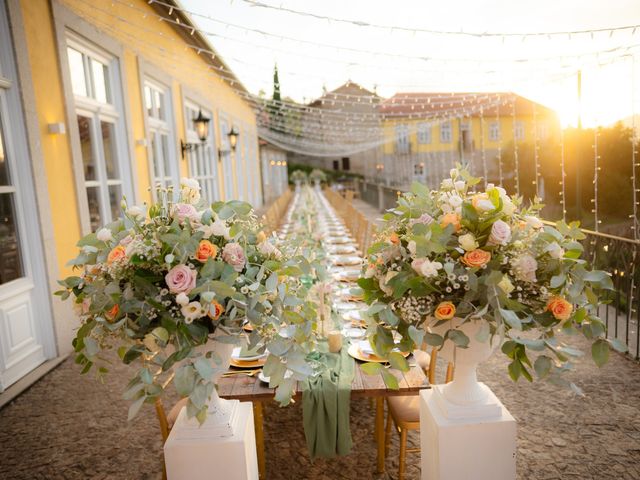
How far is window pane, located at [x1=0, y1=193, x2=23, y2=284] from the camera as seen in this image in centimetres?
377

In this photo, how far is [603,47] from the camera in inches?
202

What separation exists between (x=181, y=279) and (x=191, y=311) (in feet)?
0.34

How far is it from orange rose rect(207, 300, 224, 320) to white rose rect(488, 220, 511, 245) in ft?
2.94

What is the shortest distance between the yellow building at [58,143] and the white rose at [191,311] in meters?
2.91

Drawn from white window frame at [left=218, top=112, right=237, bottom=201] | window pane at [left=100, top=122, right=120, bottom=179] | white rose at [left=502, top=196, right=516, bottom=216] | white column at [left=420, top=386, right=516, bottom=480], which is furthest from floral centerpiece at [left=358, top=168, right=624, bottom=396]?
white window frame at [left=218, top=112, right=237, bottom=201]

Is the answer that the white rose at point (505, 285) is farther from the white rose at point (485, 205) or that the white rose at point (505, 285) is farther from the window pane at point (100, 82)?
the window pane at point (100, 82)

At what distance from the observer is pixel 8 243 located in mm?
3857

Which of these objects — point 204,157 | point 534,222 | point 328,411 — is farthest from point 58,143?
point 204,157

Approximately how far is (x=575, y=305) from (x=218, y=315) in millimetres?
1202

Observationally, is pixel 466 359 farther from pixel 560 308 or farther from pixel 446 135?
pixel 446 135

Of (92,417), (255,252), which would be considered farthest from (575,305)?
(92,417)

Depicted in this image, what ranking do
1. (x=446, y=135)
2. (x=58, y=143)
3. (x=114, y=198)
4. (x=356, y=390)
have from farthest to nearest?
(x=446, y=135) < (x=114, y=198) < (x=58, y=143) < (x=356, y=390)

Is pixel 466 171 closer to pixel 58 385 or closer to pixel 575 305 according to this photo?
pixel 575 305

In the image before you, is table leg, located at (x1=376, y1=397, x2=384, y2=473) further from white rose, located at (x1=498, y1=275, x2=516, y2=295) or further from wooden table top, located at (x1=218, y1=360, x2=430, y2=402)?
white rose, located at (x1=498, y1=275, x2=516, y2=295)
